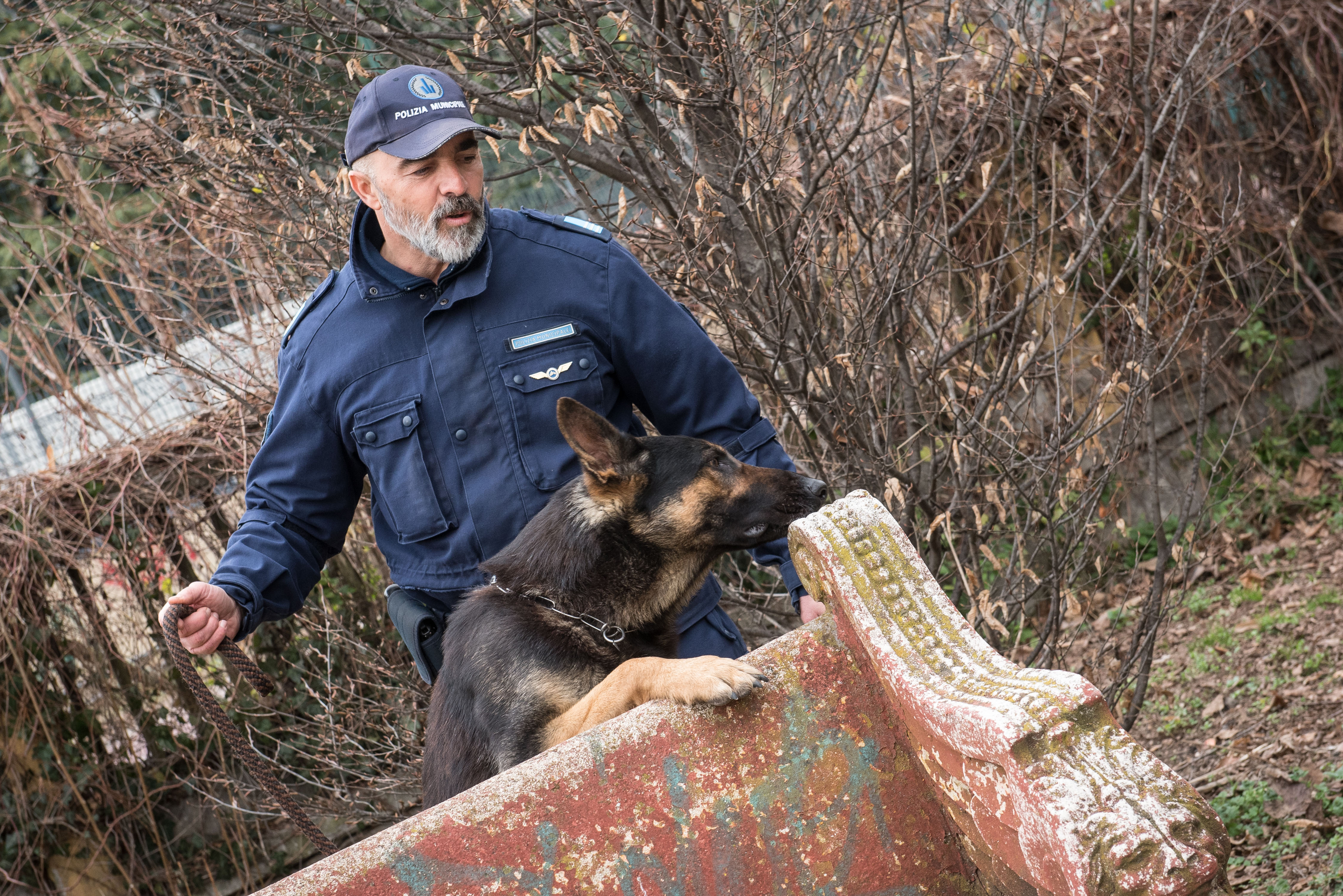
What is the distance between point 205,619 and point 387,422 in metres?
0.72

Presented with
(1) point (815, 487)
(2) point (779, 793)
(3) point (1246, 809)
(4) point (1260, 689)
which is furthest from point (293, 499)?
(4) point (1260, 689)

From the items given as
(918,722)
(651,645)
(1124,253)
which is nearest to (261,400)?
(651,645)

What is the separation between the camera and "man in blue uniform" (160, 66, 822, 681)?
313cm

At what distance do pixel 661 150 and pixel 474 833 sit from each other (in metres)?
2.69

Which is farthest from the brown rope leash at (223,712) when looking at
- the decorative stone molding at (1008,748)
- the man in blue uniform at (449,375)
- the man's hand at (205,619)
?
the decorative stone molding at (1008,748)

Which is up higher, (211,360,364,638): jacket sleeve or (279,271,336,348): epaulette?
(279,271,336,348): epaulette

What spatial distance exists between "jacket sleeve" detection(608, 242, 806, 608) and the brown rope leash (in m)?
1.32

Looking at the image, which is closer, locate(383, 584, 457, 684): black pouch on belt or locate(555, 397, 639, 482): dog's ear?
locate(555, 397, 639, 482): dog's ear

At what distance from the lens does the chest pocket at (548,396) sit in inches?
123

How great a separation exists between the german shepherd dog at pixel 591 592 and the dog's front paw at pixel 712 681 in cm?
7

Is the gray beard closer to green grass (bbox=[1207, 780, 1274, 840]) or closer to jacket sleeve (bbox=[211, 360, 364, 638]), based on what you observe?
jacket sleeve (bbox=[211, 360, 364, 638])

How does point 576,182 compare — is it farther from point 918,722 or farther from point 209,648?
point 918,722

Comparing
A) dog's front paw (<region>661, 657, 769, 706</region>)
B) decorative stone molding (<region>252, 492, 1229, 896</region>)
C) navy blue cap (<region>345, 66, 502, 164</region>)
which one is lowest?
decorative stone molding (<region>252, 492, 1229, 896</region>)

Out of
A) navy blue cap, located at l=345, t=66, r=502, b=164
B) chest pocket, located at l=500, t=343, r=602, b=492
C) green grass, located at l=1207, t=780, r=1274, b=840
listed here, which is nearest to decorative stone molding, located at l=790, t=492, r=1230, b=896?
chest pocket, located at l=500, t=343, r=602, b=492
